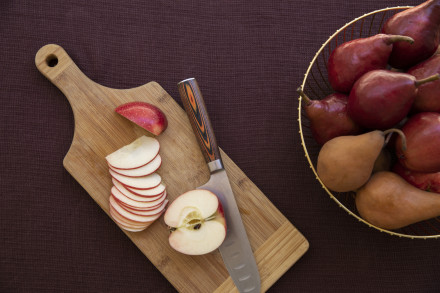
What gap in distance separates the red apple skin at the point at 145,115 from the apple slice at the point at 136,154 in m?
0.04

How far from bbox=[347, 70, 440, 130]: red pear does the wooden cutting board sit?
398mm

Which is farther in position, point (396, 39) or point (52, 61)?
point (52, 61)

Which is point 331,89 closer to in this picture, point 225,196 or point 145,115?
point 225,196

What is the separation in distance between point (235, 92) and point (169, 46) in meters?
0.26

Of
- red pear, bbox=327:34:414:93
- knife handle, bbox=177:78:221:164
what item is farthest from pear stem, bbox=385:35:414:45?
knife handle, bbox=177:78:221:164

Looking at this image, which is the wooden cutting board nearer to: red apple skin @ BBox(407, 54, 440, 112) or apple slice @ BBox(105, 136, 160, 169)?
apple slice @ BBox(105, 136, 160, 169)

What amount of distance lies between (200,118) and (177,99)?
13 centimetres

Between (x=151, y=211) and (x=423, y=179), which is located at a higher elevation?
(x=151, y=211)

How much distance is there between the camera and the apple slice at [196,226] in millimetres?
923

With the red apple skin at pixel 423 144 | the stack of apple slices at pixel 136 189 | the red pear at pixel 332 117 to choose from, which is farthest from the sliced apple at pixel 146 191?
the red apple skin at pixel 423 144

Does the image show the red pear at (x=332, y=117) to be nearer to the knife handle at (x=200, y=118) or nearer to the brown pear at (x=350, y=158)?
the brown pear at (x=350, y=158)

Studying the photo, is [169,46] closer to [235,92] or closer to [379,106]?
[235,92]

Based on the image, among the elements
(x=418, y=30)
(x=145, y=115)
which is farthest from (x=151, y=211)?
(x=418, y=30)

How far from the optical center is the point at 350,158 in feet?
2.34
